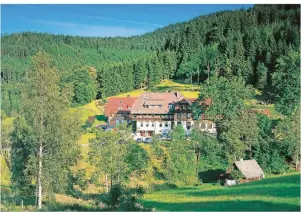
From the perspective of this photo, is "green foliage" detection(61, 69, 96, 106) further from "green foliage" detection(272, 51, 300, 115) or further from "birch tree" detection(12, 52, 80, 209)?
"birch tree" detection(12, 52, 80, 209)

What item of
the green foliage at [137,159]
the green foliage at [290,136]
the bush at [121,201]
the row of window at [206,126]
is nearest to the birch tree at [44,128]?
the bush at [121,201]

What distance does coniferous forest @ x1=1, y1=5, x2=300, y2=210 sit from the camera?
22.5 metres

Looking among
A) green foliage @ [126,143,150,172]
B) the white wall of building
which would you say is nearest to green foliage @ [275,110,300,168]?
green foliage @ [126,143,150,172]

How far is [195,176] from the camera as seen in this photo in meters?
37.5

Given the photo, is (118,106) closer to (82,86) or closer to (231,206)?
(82,86)

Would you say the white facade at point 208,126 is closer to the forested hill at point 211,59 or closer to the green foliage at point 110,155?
the forested hill at point 211,59

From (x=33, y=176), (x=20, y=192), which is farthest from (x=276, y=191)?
(x=20, y=192)

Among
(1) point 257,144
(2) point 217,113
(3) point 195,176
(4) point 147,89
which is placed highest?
(4) point 147,89

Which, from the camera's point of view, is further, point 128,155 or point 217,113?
point 217,113

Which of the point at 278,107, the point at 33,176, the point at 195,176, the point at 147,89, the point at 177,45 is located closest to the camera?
the point at 33,176

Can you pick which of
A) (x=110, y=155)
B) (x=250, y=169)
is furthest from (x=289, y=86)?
(x=110, y=155)

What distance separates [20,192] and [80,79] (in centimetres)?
5386

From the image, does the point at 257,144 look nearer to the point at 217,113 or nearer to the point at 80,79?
the point at 217,113

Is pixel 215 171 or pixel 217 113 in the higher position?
pixel 217 113
